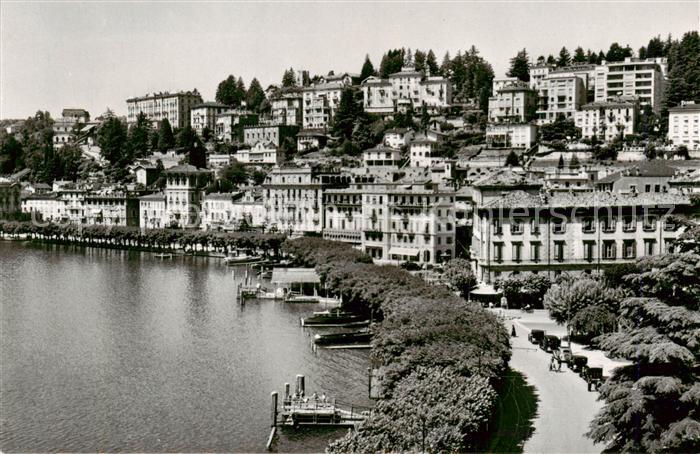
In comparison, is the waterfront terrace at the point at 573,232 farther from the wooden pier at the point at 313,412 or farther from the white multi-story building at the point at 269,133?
the white multi-story building at the point at 269,133

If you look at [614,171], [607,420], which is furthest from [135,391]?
[614,171]

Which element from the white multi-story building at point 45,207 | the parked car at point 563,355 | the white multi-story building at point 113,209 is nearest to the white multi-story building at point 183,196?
the white multi-story building at point 113,209

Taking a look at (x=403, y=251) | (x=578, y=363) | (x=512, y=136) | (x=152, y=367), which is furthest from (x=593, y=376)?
(x=512, y=136)

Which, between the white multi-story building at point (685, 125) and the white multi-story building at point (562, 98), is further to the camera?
the white multi-story building at point (562, 98)

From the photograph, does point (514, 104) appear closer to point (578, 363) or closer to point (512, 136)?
point (512, 136)

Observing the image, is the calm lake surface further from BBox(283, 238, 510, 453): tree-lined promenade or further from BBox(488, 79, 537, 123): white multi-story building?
BBox(488, 79, 537, 123): white multi-story building
